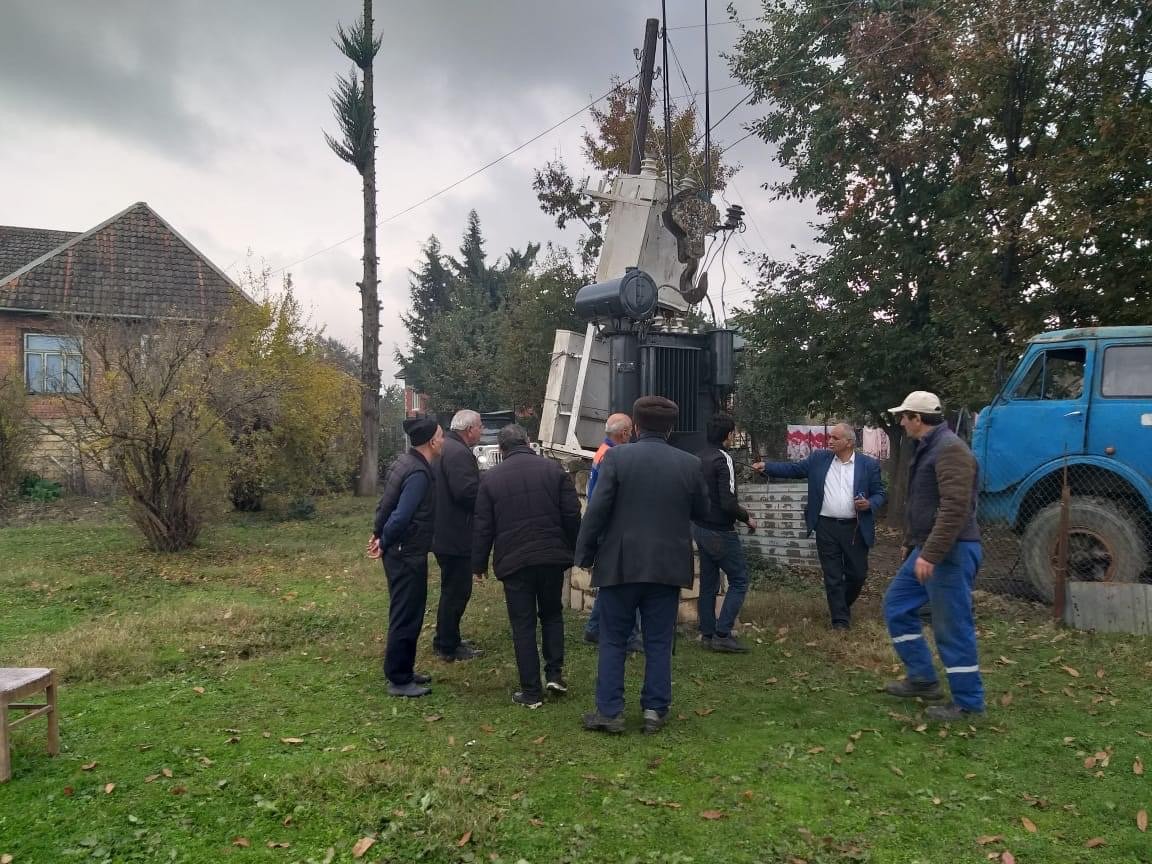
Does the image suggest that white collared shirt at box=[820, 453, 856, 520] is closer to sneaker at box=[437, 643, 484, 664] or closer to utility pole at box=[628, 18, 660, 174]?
sneaker at box=[437, 643, 484, 664]

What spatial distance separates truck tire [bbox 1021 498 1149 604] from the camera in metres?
7.27

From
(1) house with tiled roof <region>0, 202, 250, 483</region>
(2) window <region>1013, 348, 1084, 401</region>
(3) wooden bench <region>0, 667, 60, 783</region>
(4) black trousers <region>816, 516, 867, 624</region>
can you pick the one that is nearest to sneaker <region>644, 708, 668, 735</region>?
(4) black trousers <region>816, 516, 867, 624</region>

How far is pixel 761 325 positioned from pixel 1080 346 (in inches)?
266

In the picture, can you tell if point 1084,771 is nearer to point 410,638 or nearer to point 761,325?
point 410,638

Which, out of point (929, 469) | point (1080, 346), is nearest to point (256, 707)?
point (929, 469)

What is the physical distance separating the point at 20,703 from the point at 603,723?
3.04m

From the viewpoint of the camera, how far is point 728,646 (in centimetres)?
639

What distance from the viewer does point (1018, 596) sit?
804 cm

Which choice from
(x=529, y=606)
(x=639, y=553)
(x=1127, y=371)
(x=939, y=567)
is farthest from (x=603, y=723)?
(x=1127, y=371)

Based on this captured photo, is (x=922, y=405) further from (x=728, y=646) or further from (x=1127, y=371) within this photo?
(x=1127, y=371)

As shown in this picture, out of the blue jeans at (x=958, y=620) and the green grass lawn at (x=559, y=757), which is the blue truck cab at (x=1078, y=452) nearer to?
the green grass lawn at (x=559, y=757)

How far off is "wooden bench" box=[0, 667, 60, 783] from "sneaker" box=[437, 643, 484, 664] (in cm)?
255

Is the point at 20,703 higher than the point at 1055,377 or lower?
lower

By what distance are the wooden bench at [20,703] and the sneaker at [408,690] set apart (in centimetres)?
183
